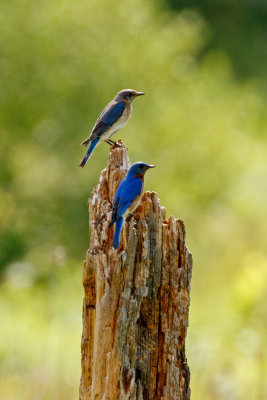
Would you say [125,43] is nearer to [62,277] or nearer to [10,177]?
[10,177]

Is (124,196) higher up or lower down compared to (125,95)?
lower down

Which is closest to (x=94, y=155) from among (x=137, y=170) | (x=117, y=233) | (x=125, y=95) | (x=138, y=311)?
(x=125, y=95)

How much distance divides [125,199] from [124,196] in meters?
0.02

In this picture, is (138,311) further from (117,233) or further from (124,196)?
(124,196)

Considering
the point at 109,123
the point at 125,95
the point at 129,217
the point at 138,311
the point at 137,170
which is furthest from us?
the point at 125,95

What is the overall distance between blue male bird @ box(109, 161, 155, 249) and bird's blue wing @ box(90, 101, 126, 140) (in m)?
2.26

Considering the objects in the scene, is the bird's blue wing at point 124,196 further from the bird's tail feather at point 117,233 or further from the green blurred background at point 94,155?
the green blurred background at point 94,155

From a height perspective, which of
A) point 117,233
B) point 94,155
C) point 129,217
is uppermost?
point 94,155

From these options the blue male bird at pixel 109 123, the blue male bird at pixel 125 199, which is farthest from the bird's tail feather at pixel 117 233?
the blue male bird at pixel 109 123

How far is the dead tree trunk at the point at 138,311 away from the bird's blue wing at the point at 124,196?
8cm

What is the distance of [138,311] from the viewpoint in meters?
4.49

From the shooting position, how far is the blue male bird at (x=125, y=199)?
461 cm

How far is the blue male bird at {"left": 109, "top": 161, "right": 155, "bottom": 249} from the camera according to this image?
15.1 ft

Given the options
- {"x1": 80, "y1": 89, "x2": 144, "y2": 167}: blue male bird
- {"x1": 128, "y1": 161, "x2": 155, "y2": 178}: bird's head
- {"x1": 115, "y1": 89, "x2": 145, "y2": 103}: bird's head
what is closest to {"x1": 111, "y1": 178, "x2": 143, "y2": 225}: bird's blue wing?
{"x1": 128, "y1": 161, "x2": 155, "y2": 178}: bird's head
